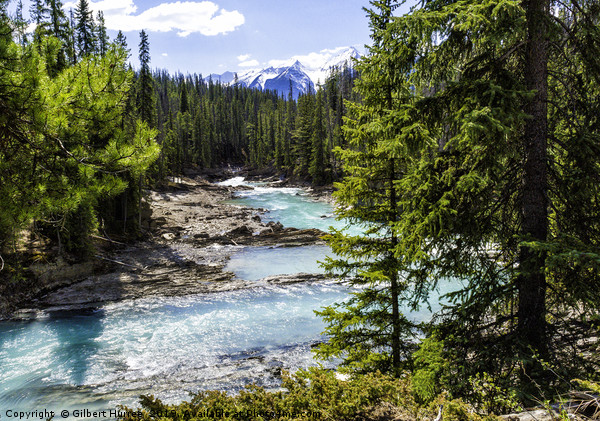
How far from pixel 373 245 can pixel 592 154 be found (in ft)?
12.4

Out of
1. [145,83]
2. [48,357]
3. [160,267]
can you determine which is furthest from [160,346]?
[145,83]

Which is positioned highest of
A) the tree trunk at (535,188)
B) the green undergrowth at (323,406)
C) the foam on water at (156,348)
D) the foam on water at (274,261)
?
the tree trunk at (535,188)

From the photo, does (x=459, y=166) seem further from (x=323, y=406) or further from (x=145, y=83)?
(x=145, y=83)

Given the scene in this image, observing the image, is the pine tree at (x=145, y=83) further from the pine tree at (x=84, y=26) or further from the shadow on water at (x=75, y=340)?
the shadow on water at (x=75, y=340)

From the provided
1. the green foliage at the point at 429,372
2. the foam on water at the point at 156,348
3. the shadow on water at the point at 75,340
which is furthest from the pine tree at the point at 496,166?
the shadow on water at the point at 75,340

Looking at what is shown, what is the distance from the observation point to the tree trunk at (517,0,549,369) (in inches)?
196

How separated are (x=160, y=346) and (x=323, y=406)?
8958mm

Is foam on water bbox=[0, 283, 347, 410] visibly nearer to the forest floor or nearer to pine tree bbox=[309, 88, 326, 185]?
the forest floor

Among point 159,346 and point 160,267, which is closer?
point 159,346

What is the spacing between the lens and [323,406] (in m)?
4.19

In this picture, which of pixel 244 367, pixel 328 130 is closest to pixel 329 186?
pixel 328 130

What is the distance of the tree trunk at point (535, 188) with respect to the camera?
4.99 m

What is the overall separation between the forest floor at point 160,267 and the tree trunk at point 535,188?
840cm

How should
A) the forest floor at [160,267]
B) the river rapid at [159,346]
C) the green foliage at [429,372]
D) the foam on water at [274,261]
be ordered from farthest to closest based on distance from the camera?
the foam on water at [274,261] → the forest floor at [160,267] → the river rapid at [159,346] → the green foliage at [429,372]
